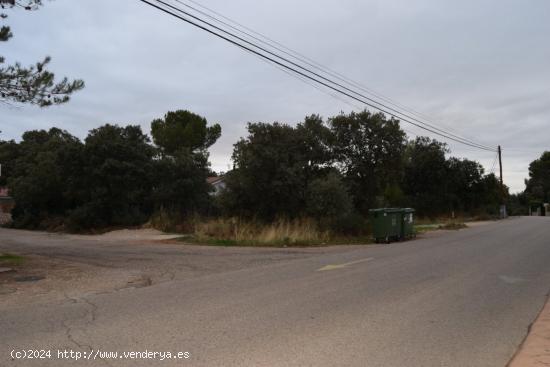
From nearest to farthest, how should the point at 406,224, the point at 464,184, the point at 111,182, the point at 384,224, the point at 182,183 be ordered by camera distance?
the point at 384,224 → the point at 406,224 → the point at 182,183 → the point at 111,182 → the point at 464,184

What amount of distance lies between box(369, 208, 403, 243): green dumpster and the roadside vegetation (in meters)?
Answer: 1.32

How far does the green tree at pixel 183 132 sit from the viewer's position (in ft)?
160

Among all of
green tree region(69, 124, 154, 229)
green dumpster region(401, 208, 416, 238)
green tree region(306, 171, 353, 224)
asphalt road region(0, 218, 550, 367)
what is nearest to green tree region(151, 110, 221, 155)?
green tree region(69, 124, 154, 229)

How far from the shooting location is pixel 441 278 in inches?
431

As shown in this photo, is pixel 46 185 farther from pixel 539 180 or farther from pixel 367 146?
pixel 539 180

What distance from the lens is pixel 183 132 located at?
49.2 metres

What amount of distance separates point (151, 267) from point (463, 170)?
42910 mm

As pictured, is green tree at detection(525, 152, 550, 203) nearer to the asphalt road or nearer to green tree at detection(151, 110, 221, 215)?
green tree at detection(151, 110, 221, 215)

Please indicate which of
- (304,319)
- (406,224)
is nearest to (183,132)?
(406,224)

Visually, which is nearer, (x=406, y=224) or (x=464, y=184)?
(x=406, y=224)

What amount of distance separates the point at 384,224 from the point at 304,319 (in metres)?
16.1

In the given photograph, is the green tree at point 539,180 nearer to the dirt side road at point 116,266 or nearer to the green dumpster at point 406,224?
the green dumpster at point 406,224

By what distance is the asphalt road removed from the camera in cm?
559

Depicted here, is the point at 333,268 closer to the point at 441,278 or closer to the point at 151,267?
the point at 441,278
